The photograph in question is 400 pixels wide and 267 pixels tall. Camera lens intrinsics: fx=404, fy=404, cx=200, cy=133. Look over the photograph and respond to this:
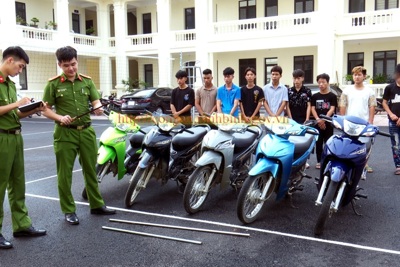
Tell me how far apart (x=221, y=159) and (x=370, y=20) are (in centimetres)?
1870

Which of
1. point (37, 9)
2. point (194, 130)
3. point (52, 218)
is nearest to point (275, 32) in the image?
point (37, 9)

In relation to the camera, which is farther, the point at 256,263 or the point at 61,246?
the point at 61,246

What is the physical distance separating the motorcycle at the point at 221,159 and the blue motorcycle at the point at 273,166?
0.53m

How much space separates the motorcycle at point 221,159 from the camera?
15.8 feet

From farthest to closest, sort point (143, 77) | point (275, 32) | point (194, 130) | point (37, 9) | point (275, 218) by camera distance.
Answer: point (143, 77) < point (37, 9) < point (275, 32) < point (194, 130) < point (275, 218)

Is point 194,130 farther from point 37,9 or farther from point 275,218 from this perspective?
point 37,9

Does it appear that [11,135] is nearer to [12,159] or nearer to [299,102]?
[12,159]

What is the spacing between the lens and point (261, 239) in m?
4.11

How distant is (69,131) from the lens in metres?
4.50

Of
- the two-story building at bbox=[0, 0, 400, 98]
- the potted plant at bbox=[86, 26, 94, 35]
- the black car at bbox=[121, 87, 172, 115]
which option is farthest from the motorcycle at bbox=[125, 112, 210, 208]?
the potted plant at bbox=[86, 26, 94, 35]

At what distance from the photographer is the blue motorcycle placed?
14.3 ft

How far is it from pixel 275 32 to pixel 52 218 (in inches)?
753

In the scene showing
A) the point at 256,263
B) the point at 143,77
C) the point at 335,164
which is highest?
the point at 143,77

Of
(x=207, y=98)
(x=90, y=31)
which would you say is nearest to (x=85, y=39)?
(x=90, y=31)
